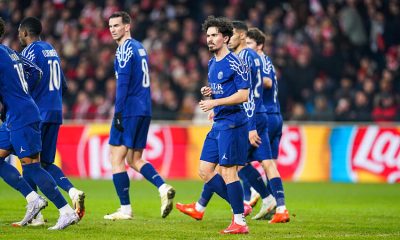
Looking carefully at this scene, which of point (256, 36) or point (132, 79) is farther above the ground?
point (256, 36)

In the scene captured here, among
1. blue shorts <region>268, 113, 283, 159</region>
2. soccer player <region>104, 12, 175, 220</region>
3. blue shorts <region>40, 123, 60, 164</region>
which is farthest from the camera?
blue shorts <region>268, 113, 283, 159</region>

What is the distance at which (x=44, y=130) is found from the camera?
1105 cm

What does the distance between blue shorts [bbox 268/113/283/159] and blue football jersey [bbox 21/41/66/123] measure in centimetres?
290

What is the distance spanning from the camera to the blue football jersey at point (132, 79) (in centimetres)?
1146

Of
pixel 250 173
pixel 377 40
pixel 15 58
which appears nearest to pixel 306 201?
pixel 250 173

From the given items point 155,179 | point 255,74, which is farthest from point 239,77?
point 155,179

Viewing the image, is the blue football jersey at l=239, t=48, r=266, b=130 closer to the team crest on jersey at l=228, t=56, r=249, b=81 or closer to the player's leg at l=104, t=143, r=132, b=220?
the team crest on jersey at l=228, t=56, r=249, b=81

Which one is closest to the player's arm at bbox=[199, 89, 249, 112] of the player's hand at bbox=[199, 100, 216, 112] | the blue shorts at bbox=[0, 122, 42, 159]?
the player's hand at bbox=[199, 100, 216, 112]

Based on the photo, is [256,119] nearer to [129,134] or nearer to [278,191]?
[278,191]

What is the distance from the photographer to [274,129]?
1209cm

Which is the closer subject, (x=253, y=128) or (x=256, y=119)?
(x=253, y=128)

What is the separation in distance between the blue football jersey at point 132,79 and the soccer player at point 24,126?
6.17 ft

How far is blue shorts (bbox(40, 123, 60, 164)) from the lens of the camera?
11.0m

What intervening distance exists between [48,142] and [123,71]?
136cm
